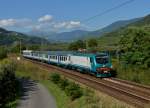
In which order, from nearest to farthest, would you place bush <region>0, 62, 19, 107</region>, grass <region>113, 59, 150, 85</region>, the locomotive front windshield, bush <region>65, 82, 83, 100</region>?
bush <region>65, 82, 83, 100</region>
bush <region>0, 62, 19, 107</region>
grass <region>113, 59, 150, 85</region>
the locomotive front windshield

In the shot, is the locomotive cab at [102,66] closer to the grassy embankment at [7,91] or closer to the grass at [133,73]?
the grass at [133,73]

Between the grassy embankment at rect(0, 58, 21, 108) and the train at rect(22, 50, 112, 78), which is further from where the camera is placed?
the train at rect(22, 50, 112, 78)

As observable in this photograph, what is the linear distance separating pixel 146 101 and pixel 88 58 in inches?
913

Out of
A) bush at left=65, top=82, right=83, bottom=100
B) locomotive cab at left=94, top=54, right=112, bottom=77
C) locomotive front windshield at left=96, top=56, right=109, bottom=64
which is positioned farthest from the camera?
locomotive front windshield at left=96, top=56, right=109, bottom=64

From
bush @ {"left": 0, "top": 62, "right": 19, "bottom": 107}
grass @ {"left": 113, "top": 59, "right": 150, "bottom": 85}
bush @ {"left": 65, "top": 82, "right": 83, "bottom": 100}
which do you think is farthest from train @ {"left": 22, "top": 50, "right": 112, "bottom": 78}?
bush @ {"left": 65, "top": 82, "right": 83, "bottom": 100}

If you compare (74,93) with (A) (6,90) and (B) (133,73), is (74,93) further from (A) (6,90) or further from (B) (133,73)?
(B) (133,73)

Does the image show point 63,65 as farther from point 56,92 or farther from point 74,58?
point 56,92

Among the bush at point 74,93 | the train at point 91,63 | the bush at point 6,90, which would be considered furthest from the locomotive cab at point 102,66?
the bush at point 74,93

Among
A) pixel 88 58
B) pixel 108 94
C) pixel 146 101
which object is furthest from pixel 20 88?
pixel 146 101

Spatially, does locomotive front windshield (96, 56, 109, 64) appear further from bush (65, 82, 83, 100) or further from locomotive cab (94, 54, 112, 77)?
bush (65, 82, 83, 100)

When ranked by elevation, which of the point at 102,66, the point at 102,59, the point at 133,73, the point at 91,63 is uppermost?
the point at 102,59

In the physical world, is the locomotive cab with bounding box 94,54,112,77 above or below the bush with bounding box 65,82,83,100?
above

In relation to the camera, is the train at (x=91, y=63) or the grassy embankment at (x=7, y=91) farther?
the train at (x=91, y=63)

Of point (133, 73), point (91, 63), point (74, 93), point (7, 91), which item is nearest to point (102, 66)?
point (91, 63)
